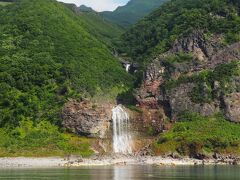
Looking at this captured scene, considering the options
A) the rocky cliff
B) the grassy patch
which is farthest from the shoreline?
the rocky cliff

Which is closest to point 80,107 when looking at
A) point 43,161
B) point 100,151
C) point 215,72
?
point 100,151

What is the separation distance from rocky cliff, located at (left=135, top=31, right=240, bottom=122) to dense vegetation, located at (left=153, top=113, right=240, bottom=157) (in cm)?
640

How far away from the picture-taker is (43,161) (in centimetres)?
12781

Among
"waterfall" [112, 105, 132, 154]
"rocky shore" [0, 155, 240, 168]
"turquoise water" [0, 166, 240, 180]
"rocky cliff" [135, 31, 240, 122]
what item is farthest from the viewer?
"rocky cliff" [135, 31, 240, 122]

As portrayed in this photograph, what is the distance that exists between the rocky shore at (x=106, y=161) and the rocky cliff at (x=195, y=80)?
88.4 feet

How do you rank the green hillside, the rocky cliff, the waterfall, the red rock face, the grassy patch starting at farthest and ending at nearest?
the rocky cliff → the green hillside → the waterfall → the red rock face → the grassy patch

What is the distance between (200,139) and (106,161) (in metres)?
27.8

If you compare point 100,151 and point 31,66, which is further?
point 31,66

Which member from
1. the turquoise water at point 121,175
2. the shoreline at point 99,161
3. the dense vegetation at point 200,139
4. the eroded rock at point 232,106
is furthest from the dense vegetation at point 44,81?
the turquoise water at point 121,175

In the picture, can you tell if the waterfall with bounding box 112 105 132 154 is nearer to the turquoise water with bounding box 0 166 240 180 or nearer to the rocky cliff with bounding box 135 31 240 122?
the rocky cliff with bounding box 135 31 240 122

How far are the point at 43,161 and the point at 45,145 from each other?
549 inches

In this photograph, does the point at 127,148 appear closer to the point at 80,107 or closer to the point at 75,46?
the point at 80,107

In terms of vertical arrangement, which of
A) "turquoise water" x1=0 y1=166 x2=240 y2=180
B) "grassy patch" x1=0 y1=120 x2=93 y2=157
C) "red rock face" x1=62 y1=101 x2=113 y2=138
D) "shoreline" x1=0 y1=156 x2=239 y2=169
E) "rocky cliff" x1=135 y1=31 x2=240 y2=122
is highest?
"rocky cliff" x1=135 y1=31 x2=240 y2=122

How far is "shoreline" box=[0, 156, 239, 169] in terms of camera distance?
12300 cm
